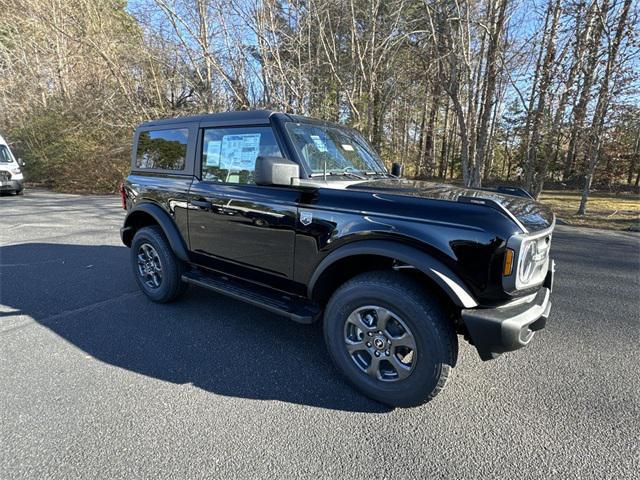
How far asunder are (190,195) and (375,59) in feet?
40.3

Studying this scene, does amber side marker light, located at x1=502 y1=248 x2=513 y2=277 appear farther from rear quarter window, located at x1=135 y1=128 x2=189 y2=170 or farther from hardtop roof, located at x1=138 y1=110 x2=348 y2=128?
rear quarter window, located at x1=135 y1=128 x2=189 y2=170

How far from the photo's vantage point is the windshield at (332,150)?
9.03 feet

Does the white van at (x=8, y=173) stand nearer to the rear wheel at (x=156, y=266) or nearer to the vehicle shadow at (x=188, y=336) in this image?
the vehicle shadow at (x=188, y=336)

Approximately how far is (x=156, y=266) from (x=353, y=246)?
256 cm

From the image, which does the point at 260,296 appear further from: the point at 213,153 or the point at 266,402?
the point at 213,153

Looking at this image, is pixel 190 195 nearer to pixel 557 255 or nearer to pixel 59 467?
pixel 59 467

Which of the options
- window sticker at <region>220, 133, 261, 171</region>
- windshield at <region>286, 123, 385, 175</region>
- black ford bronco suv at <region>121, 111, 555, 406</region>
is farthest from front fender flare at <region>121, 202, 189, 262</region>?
windshield at <region>286, 123, 385, 175</region>

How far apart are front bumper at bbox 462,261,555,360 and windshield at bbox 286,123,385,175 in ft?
5.09

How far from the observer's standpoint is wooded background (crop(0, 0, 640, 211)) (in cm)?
977

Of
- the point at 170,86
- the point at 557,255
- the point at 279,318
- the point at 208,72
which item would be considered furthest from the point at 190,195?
the point at 170,86

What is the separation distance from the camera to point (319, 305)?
272cm

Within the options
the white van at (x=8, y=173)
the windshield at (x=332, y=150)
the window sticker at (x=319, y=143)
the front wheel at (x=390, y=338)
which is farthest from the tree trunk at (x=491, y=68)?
the white van at (x=8, y=173)

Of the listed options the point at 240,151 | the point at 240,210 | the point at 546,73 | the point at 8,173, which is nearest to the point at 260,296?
the point at 240,210

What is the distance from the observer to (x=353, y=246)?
2.28 meters
